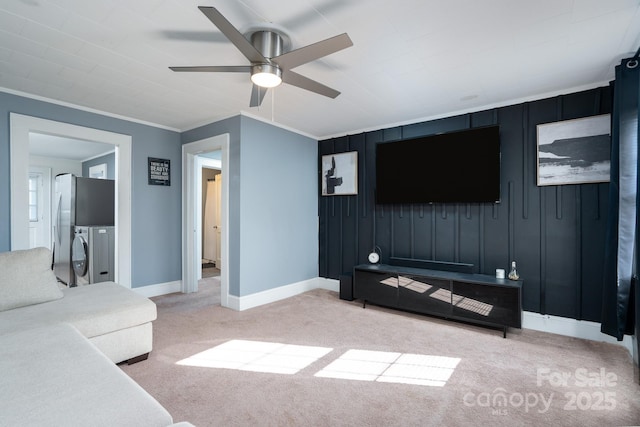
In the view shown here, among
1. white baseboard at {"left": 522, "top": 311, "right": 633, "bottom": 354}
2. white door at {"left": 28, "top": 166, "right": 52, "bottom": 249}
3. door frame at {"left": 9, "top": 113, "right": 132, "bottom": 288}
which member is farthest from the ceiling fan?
white door at {"left": 28, "top": 166, "right": 52, "bottom": 249}

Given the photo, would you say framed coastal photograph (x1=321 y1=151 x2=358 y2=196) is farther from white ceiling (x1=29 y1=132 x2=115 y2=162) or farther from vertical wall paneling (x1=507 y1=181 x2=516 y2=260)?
white ceiling (x1=29 y1=132 x2=115 y2=162)

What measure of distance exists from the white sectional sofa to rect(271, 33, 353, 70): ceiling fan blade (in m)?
1.83

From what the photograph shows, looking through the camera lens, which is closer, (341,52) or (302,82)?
(302,82)

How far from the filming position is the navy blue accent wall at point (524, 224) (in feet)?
9.38

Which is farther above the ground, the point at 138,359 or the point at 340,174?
the point at 340,174

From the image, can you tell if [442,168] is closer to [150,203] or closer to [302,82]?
[302,82]

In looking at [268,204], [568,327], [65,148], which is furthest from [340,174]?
[65,148]

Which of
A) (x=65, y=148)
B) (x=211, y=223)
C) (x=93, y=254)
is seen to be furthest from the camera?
(x=211, y=223)

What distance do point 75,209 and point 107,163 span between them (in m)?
1.52

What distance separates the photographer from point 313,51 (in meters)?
1.81

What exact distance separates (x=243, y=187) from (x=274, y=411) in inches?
98.6

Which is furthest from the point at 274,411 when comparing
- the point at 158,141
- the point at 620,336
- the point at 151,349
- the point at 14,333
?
the point at 158,141

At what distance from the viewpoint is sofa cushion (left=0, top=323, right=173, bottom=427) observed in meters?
1.00

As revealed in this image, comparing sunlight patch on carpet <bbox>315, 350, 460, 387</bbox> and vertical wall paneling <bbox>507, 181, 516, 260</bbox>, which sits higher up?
vertical wall paneling <bbox>507, 181, 516, 260</bbox>
